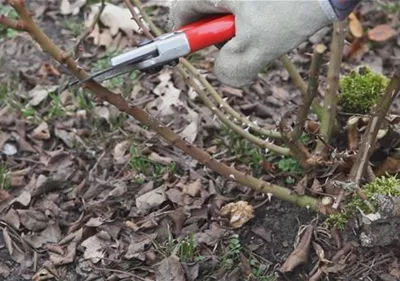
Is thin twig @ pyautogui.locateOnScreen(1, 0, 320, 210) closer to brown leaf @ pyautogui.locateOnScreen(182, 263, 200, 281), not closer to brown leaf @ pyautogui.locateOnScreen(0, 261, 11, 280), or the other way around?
brown leaf @ pyautogui.locateOnScreen(182, 263, 200, 281)

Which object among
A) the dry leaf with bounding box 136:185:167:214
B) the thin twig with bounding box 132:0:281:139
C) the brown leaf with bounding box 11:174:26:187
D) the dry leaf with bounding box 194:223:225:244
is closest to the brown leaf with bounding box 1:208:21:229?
the brown leaf with bounding box 11:174:26:187

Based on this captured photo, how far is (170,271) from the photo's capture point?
224cm

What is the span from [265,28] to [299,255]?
2.64 ft

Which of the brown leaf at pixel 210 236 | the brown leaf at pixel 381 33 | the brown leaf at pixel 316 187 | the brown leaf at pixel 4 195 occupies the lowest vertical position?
the brown leaf at pixel 381 33

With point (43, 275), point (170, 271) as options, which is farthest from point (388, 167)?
point (43, 275)

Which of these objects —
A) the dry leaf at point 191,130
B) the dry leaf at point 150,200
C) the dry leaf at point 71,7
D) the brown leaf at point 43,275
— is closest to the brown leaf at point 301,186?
the dry leaf at point 150,200

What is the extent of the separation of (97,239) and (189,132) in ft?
2.02

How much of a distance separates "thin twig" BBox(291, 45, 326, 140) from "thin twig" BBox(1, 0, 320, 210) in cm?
20

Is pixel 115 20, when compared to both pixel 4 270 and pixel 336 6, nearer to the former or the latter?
pixel 4 270

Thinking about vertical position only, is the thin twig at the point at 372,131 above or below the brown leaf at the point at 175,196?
above

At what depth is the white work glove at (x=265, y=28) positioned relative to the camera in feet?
5.61

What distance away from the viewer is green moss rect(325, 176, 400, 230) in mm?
2074

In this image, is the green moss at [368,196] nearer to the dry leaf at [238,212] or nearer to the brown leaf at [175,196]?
the dry leaf at [238,212]

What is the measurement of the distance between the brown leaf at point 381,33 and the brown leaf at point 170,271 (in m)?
1.54
